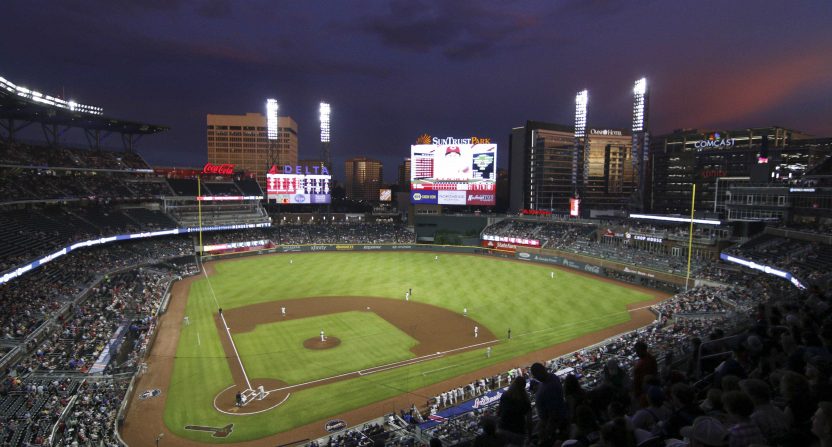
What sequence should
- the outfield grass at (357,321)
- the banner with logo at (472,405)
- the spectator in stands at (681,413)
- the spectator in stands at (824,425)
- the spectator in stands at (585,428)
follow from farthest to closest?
the outfield grass at (357,321) → the banner with logo at (472,405) → the spectator in stands at (585,428) → the spectator in stands at (681,413) → the spectator in stands at (824,425)

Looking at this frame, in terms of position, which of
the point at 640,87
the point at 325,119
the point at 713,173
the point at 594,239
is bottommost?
the point at 594,239

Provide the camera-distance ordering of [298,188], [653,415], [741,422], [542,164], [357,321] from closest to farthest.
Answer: [741,422], [653,415], [357,321], [298,188], [542,164]

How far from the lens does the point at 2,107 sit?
139 ft

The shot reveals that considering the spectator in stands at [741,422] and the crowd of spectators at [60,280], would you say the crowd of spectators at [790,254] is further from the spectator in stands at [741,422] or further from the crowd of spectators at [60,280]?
the crowd of spectators at [60,280]

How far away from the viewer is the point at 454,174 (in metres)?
73.4

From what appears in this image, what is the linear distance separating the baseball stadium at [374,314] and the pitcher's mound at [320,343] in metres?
0.20

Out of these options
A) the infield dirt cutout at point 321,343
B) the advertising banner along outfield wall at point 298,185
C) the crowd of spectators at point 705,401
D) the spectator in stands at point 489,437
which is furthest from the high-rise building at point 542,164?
the spectator in stands at point 489,437

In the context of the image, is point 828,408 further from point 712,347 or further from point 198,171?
point 198,171

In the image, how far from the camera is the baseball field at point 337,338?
21.3 metres

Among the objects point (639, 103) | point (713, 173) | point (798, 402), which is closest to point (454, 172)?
point (639, 103)

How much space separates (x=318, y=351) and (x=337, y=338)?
99.1 inches

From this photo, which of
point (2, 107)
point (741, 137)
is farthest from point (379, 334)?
point (741, 137)

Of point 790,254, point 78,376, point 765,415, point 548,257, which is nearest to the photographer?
point 765,415

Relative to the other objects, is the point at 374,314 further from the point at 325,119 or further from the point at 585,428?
the point at 325,119
